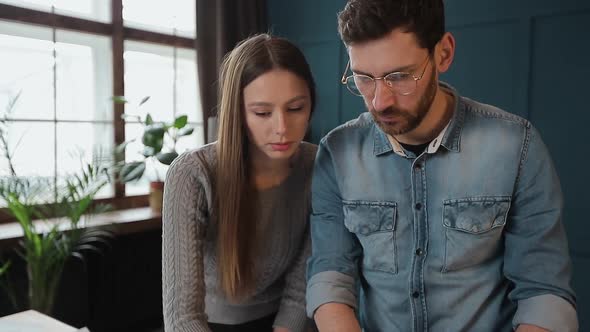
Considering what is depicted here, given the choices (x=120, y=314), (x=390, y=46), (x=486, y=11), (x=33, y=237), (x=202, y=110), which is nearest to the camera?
(x=390, y=46)

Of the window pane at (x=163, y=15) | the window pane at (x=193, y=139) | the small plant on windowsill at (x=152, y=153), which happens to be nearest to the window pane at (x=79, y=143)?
the small plant on windowsill at (x=152, y=153)

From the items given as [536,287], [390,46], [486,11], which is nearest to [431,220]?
[536,287]

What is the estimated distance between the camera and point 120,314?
126 inches

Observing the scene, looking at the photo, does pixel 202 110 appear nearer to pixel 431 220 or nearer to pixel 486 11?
pixel 486 11

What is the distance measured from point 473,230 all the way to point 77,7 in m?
3.05

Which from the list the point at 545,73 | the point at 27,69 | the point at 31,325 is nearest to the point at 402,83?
the point at 31,325

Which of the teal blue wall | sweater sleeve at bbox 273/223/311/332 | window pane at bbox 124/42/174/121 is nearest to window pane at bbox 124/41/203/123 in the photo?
window pane at bbox 124/42/174/121

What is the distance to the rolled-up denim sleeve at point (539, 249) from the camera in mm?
989

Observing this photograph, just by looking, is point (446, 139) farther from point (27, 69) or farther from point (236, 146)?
point (27, 69)

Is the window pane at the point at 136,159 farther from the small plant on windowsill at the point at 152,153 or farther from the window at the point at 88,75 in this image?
the small plant on windowsill at the point at 152,153

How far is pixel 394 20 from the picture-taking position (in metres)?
0.99

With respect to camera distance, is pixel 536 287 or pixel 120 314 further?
pixel 120 314

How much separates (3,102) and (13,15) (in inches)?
19.7

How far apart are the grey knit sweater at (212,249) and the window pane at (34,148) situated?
2042 mm
